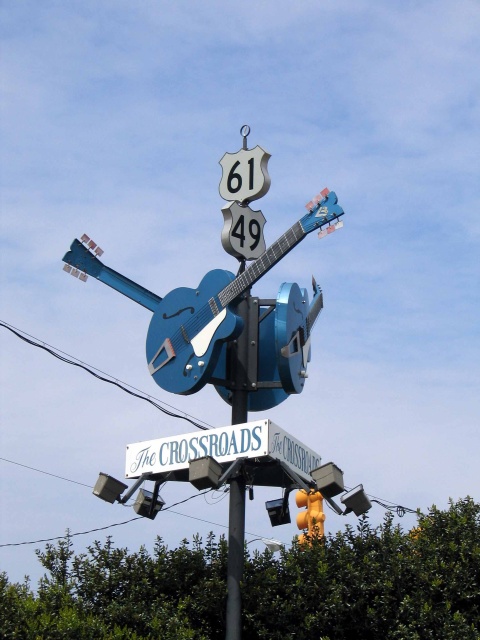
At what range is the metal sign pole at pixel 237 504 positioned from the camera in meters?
12.7

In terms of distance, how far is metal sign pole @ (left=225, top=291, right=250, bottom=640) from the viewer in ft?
41.7

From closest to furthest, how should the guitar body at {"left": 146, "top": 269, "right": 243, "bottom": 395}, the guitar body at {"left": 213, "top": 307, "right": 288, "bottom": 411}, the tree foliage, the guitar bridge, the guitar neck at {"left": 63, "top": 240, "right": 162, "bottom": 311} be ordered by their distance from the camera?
the tree foliage → the guitar body at {"left": 146, "top": 269, "right": 243, "bottom": 395} → the guitar body at {"left": 213, "top": 307, "right": 288, "bottom": 411} → the guitar bridge → the guitar neck at {"left": 63, "top": 240, "right": 162, "bottom": 311}

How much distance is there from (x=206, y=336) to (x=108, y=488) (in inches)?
87.9

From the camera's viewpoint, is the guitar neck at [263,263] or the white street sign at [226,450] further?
the guitar neck at [263,263]

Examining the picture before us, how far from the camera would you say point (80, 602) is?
1300 centimetres

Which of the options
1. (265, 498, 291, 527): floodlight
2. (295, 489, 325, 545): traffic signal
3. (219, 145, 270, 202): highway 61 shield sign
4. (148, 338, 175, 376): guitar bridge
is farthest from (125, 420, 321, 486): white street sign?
(295, 489, 325, 545): traffic signal

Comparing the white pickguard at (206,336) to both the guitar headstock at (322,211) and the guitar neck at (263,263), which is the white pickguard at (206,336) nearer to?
the guitar neck at (263,263)

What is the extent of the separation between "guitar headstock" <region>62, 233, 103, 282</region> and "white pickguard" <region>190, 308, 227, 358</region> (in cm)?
239

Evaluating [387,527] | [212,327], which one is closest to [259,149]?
Result: [212,327]

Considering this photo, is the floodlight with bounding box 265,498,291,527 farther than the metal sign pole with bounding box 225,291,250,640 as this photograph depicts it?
Yes

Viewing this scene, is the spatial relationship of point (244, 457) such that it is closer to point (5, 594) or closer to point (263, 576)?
Result: point (263, 576)

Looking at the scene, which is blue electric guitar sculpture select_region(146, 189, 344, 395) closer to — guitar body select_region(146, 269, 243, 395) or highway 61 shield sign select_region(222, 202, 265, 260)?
guitar body select_region(146, 269, 243, 395)

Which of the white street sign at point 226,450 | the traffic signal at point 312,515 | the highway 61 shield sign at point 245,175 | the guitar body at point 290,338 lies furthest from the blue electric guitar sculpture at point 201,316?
the traffic signal at point 312,515

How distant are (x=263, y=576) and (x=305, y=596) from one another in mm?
644
